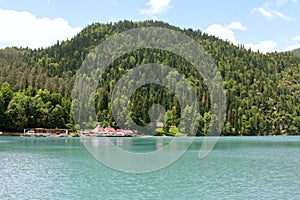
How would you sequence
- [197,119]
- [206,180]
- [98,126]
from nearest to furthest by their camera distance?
[206,180] < [98,126] < [197,119]

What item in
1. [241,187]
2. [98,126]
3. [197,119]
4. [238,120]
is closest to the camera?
[241,187]

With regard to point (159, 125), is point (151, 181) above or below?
below

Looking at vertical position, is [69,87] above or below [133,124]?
above

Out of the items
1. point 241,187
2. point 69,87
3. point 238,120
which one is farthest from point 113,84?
point 241,187

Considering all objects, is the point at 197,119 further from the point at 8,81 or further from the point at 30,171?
the point at 30,171

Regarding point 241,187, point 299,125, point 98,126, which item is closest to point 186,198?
point 241,187

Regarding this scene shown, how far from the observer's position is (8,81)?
148 m

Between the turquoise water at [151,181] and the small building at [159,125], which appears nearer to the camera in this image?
the turquoise water at [151,181]

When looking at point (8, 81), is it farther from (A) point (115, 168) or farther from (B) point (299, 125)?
(B) point (299, 125)

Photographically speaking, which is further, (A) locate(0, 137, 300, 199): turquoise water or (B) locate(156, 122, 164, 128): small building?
(B) locate(156, 122, 164, 128): small building

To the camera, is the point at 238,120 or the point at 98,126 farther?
the point at 238,120

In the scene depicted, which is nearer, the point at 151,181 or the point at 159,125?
the point at 151,181

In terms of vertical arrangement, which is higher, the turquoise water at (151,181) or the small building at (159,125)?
the small building at (159,125)

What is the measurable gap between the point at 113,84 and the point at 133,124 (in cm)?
4722
